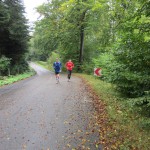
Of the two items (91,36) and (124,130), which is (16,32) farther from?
(124,130)

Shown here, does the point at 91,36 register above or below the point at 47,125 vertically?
above

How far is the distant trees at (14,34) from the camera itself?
25656 millimetres

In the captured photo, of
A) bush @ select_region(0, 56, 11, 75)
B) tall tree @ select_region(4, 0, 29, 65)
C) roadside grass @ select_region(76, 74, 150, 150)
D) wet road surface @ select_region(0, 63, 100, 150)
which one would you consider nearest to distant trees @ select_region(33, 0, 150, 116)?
roadside grass @ select_region(76, 74, 150, 150)

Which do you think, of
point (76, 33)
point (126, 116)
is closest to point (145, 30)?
point (126, 116)

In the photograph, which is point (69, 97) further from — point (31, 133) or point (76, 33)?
point (76, 33)

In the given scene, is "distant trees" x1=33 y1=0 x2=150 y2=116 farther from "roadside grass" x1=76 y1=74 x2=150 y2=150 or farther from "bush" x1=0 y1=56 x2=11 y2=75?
"bush" x1=0 y1=56 x2=11 y2=75

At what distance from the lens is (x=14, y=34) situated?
84.5 ft

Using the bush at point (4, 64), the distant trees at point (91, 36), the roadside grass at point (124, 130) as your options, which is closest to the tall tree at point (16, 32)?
the bush at point (4, 64)

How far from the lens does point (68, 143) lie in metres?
5.28

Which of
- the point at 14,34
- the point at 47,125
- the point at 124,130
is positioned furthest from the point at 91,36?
the point at 124,130

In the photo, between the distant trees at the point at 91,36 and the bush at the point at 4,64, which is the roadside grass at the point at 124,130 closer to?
the distant trees at the point at 91,36

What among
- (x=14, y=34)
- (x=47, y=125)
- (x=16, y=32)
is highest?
(x=16, y=32)

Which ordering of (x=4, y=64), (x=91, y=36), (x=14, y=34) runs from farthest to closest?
(x=91, y=36)
(x=14, y=34)
(x=4, y=64)

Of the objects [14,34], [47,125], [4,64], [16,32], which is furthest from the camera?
[16,32]
